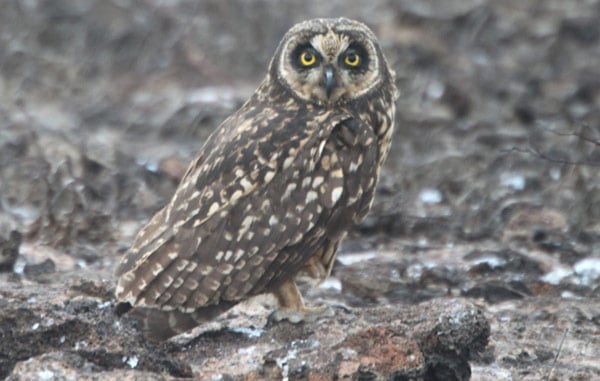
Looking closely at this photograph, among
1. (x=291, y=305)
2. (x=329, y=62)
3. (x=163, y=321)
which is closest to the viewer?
(x=163, y=321)

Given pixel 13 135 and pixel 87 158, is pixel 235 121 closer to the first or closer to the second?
pixel 87 158

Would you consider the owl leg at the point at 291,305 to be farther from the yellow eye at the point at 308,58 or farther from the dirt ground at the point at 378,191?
the yellow eye at the point at 308,58

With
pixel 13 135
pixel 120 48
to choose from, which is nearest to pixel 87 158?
pixel 13 135

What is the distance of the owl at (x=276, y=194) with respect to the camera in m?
5.99

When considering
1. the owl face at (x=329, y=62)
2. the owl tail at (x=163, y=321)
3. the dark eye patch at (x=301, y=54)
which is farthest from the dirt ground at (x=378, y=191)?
the dark eye patch at (x=301, y=54)

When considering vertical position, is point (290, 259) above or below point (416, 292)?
above

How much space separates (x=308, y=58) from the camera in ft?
21.8

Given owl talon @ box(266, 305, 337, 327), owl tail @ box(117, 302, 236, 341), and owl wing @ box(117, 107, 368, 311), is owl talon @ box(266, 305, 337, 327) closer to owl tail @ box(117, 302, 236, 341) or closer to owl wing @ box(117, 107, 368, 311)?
owl wing @ box(117, 107, 368, 311)

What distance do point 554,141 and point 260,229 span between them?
201 inches

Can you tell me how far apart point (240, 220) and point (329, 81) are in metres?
0.83

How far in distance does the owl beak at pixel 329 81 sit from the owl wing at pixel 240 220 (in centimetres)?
17

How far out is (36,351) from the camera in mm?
5559

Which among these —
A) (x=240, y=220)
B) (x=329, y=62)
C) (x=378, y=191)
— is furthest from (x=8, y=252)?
(x=378, y=191)

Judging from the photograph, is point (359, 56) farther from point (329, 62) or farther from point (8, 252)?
point (8, 252)
